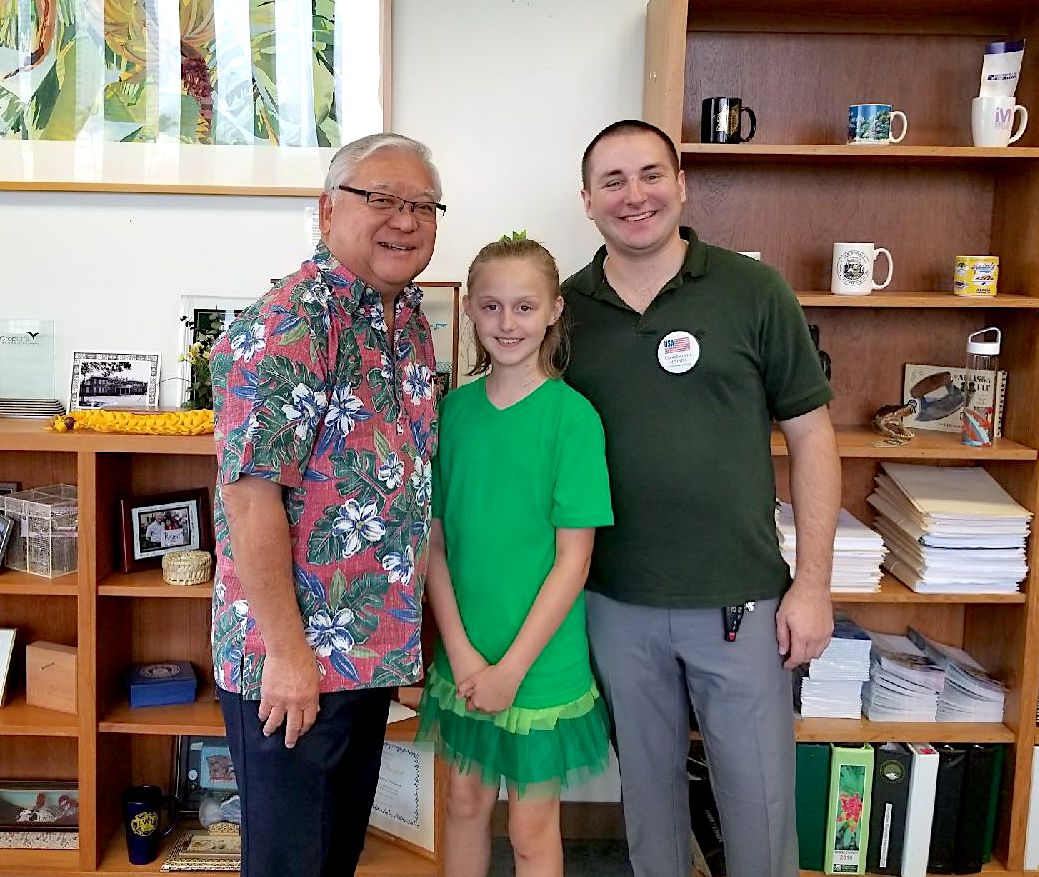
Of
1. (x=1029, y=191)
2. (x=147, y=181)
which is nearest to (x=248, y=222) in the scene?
(x=147, y=181)

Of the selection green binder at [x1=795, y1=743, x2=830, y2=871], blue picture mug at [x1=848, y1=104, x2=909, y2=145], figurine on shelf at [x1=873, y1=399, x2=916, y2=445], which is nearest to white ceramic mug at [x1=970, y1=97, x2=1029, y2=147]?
blue picture mug at [x1=848, y1=104, x2=909, y2=145]

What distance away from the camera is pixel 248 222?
241 cm

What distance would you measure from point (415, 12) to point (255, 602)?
161 cm

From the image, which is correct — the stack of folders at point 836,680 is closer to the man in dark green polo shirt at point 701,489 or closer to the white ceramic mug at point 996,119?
the man in dark green polo shirt at point 701,489

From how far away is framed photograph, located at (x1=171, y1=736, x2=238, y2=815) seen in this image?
2.48m

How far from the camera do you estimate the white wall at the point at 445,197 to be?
237cm

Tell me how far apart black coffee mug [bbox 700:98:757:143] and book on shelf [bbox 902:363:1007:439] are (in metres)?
0.76

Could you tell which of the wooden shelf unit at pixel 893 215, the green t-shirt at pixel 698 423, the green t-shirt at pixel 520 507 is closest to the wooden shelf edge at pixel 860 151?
the wooden shelf unit at pixel 893 215

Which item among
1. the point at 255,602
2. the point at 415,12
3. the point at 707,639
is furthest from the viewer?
the point at 415,12

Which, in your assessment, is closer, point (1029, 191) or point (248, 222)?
point (1029, 191)

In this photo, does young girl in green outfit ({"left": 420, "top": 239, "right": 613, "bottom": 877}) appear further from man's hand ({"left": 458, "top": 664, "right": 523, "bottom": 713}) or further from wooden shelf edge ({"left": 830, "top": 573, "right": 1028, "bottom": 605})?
wooden shelf edge ({"left": 830, "top": 573, "right": 1028, "bottom": 605})

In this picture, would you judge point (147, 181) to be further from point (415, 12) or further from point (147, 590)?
point (147, 590)

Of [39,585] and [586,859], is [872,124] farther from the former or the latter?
[39,585]

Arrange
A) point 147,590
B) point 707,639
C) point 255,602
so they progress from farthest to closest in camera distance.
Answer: point 147,590, point 707,639, point 255,602
